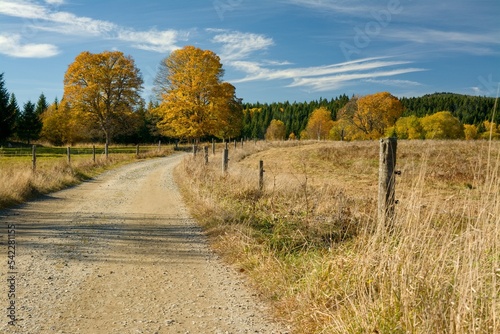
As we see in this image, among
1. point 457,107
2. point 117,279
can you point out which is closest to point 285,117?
point 457,107

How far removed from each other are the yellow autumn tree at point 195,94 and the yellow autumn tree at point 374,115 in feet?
144

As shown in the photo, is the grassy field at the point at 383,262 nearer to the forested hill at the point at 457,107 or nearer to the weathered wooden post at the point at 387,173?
the weathered wooden post at the point at 387,173

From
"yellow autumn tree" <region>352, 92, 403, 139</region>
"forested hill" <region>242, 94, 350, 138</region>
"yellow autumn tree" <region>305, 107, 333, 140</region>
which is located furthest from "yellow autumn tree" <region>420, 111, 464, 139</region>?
"forested hill" <region>242, 94, 350, 138</region>

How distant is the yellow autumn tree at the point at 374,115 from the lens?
251 ft

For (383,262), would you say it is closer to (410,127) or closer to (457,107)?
(410,127)

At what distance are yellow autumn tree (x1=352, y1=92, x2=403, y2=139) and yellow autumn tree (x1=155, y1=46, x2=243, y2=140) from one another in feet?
144

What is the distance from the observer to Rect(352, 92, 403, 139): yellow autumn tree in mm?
76625

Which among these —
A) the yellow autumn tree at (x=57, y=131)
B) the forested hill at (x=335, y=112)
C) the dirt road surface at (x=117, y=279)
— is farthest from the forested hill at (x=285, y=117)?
the dirt road surface at (x=117, y=279)

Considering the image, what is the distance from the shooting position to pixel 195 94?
1531 inches

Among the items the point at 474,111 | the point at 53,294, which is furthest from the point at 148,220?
the point at 474,111

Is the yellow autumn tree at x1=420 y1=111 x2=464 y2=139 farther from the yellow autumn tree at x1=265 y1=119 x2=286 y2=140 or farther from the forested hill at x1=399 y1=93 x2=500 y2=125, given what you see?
the yellow autumn tree at x1=265 y1=119 x2=286 y2=140

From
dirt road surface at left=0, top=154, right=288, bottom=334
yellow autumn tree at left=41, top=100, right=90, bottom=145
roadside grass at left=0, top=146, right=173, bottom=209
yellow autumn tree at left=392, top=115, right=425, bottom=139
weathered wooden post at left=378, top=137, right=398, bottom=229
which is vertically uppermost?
yellow autumn tree at left=392, top=115, right=425, bottom=139

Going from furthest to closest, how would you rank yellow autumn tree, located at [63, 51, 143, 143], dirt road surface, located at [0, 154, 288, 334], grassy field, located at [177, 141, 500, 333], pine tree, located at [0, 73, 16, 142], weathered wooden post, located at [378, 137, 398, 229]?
1. pine tree, located at [0, 73, 16, 142]
2. yellow autumn tree, located at [63, 51, 143, 143]
3. weathered wooden post, located at [378, 137, 398, 229]
4. dirt road surface, located at [0, 154, 288, 334]
5. grassy field, located at [177, 141, 500, 333]

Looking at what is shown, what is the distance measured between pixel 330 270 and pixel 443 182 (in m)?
16.5
